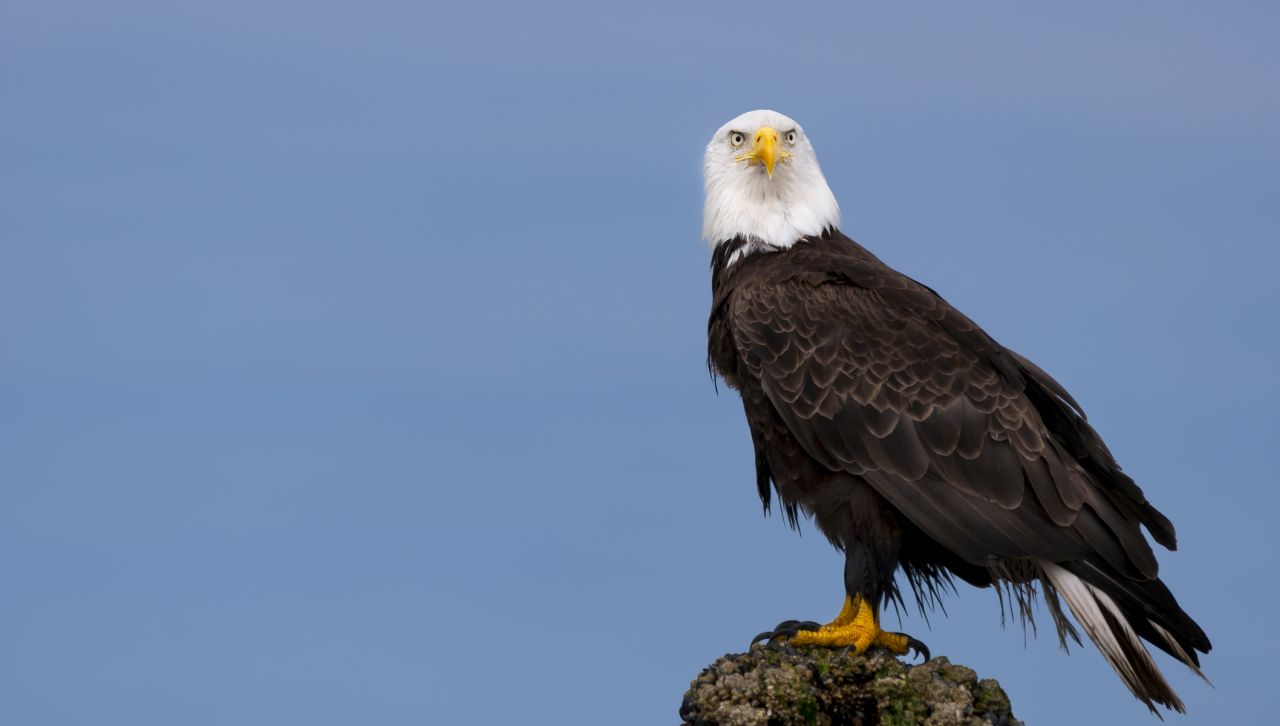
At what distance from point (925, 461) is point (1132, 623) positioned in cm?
161

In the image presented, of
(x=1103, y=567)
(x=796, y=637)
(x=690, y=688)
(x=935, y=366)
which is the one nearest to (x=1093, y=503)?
(x=1103, y=567)

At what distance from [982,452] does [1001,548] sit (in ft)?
2.00

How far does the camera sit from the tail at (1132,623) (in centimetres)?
983

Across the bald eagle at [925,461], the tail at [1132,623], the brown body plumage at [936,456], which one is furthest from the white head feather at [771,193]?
the tail at [1132,623]

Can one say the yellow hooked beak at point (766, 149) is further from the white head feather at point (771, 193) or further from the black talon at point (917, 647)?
the black talon at point (917, 647)

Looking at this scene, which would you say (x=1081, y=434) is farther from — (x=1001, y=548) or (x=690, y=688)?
(x=690, y=688)

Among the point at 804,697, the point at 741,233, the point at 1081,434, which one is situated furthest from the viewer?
the point at 741,233

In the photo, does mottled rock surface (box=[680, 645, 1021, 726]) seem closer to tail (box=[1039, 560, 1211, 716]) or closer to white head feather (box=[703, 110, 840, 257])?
tail (box=[1039, 560, 1211, 716])

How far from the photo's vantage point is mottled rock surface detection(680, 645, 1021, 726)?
9641mm

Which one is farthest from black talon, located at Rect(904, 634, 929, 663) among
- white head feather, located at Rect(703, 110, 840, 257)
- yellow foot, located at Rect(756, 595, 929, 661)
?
white head feather, located at Rect(703, 110, 840, 257)

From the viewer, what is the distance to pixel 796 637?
10.2m

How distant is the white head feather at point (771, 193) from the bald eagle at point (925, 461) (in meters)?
0.29

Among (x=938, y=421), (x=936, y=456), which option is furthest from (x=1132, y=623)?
(x=938, y=421)

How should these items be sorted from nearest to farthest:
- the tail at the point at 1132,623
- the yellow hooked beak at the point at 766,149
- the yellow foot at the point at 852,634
Answer: the tail at the point at 1132,623 < the yellow foot at the point at 852,634 < the yellow hooked beak at the point at 766,149
